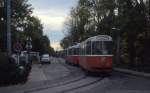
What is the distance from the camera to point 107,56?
39.0m

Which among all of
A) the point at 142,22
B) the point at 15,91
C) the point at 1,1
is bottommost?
the point at 15,91

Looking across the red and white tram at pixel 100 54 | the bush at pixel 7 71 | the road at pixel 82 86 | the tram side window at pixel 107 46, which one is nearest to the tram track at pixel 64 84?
the road at pixel 82 86

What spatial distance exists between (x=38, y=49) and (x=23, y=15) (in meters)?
53.1

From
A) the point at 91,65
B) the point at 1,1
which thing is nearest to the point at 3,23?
the point at 1,1

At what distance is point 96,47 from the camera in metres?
39.4

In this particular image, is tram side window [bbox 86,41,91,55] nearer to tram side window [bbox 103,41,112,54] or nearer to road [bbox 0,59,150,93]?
tram side window [bbox 103,41,112,54]

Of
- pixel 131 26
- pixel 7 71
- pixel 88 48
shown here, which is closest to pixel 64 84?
pixel 7 71

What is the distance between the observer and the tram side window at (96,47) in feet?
129

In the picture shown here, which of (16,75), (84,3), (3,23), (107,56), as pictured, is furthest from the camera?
(84,3)

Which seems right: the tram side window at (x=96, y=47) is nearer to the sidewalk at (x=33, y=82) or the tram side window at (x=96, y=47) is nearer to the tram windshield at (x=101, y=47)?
the tram windshield at (x=101, y=47)

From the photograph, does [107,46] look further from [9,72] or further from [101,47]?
[9,72]

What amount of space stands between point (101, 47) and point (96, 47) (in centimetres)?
43

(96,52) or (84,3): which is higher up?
(84,3)

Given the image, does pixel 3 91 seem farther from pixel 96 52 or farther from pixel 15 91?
pixel 96 52
